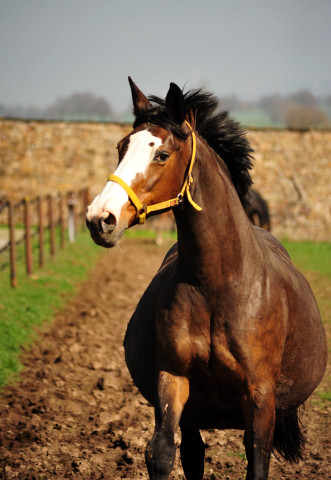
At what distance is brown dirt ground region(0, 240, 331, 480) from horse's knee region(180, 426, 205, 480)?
1.25ft

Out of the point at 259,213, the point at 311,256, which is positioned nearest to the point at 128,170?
the point at 259,213

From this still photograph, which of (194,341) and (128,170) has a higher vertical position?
(128,170)

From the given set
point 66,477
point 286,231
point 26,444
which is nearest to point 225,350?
point 66,477

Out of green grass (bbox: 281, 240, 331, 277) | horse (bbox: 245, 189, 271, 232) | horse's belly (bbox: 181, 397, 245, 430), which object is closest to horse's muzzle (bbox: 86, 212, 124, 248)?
horse's belly (bbox: 181, 397, 245, 430)

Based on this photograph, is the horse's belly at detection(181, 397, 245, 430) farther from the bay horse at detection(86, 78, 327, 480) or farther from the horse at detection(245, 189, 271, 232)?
the horse at detection(245, 189, 271, 232)

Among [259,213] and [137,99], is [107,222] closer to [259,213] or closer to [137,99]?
[137,99]

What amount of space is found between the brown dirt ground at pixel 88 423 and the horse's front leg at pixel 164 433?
31.3 inches

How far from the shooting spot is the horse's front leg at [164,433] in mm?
2498

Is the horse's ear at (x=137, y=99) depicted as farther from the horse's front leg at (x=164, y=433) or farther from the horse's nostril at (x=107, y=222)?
the horse's front leg at (x=164, y=433)

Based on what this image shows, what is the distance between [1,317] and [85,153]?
543 inches

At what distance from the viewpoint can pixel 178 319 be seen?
257 centimetres

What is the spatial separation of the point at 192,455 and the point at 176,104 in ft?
7.46

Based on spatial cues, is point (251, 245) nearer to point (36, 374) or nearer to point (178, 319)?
point (178, 319)

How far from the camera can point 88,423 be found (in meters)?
4.52
